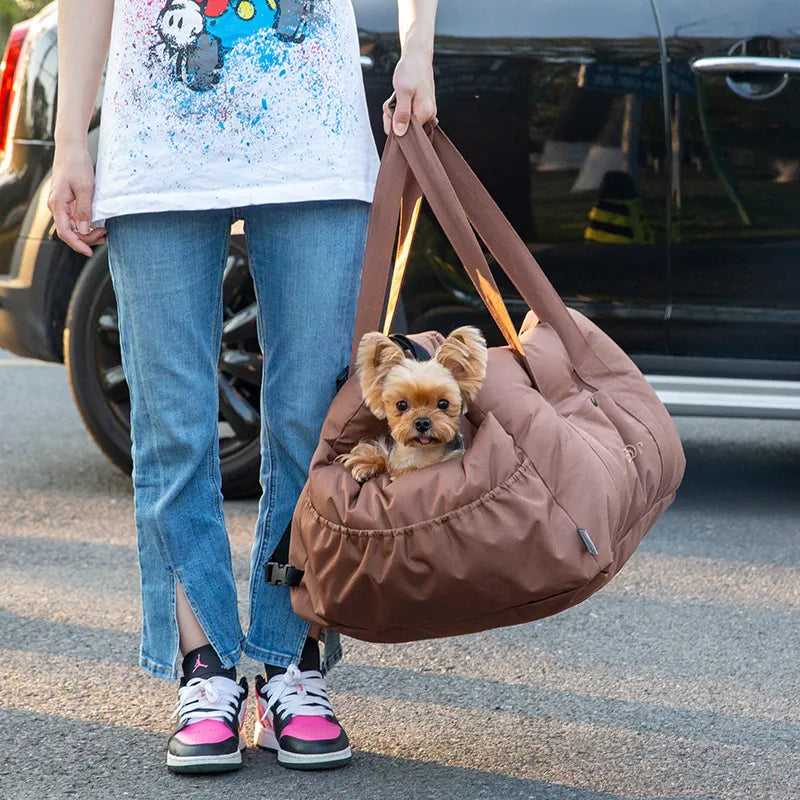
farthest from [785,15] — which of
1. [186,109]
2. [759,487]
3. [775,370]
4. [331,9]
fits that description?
[186,109]

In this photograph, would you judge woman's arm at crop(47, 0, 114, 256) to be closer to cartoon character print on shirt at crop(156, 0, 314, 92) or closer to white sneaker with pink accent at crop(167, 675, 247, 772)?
cartoon character print on shirt at crop(156, 0, 314, 92)

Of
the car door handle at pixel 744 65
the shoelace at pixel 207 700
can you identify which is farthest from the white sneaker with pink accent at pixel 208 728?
the car door handle at pixel 744 65

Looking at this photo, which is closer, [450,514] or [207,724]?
[450,514]

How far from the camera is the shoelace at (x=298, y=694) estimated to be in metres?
2.41

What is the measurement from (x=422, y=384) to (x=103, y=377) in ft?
7.29

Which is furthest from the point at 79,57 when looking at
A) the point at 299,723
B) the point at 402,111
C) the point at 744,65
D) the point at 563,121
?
the point at 744,65

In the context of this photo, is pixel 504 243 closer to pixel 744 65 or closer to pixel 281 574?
pixel 281 574

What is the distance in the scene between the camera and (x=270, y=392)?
241cm

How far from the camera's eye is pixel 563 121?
386 cm

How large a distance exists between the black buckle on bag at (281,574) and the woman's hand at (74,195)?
0.65 metres

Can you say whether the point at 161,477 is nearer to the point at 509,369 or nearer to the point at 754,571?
the point at 509,369

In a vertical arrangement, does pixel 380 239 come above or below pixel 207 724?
above

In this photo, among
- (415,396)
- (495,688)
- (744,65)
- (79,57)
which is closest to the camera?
(415,396)

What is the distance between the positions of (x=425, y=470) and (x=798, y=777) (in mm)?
929
